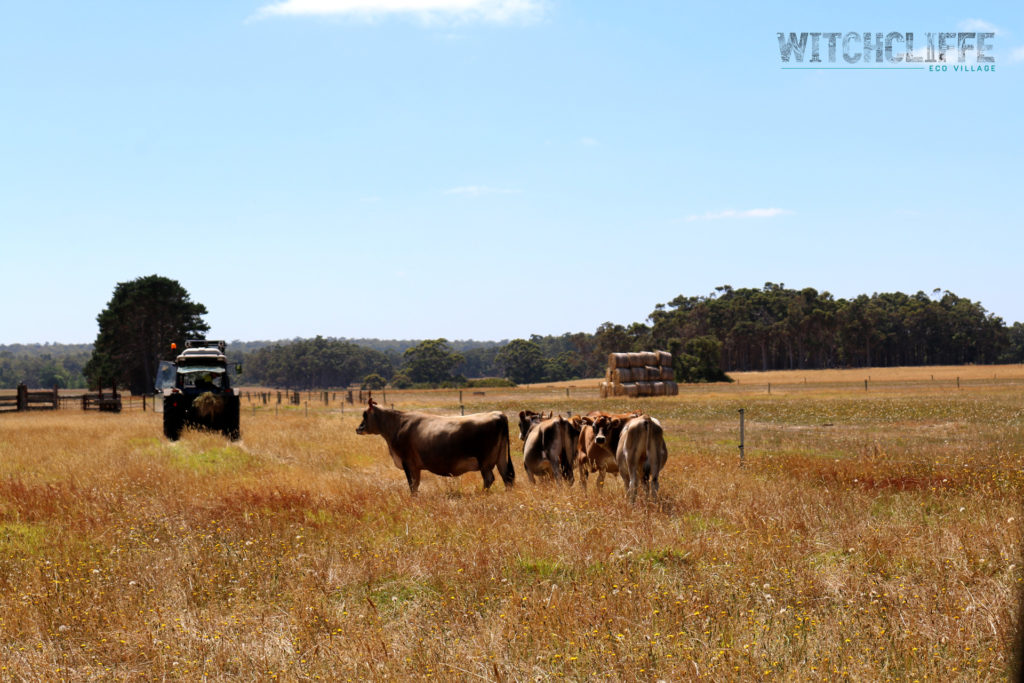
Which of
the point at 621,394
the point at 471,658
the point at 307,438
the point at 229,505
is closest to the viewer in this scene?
the point at 471,658

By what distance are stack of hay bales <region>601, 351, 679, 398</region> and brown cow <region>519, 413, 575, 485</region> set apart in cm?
4701

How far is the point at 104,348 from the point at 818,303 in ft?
399

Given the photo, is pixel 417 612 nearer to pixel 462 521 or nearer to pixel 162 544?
pixel 462 521

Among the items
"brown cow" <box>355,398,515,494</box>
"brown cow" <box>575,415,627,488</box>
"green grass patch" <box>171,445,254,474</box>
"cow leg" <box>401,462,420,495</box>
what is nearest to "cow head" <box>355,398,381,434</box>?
"brown cow" <box>355,398,515,494</box>

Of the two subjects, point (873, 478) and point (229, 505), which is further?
point (873, 478)

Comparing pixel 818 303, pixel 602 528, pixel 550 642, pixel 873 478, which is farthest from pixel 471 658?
pixel 818 303

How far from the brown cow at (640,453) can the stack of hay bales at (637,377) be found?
160 ft

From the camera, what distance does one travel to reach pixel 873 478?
14.2 m

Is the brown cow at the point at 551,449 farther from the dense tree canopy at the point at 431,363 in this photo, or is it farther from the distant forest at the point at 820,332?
the dense tree canopy at the point at 431,363

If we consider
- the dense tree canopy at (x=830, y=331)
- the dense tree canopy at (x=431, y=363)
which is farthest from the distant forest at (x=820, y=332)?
the dense tree canopy at (x=431, y=363)

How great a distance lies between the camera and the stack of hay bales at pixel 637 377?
6188 centimetres

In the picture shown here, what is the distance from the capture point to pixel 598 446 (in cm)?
1434

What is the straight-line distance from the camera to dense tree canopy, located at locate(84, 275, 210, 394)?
88.9m

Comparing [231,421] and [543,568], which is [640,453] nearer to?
[543,568]
